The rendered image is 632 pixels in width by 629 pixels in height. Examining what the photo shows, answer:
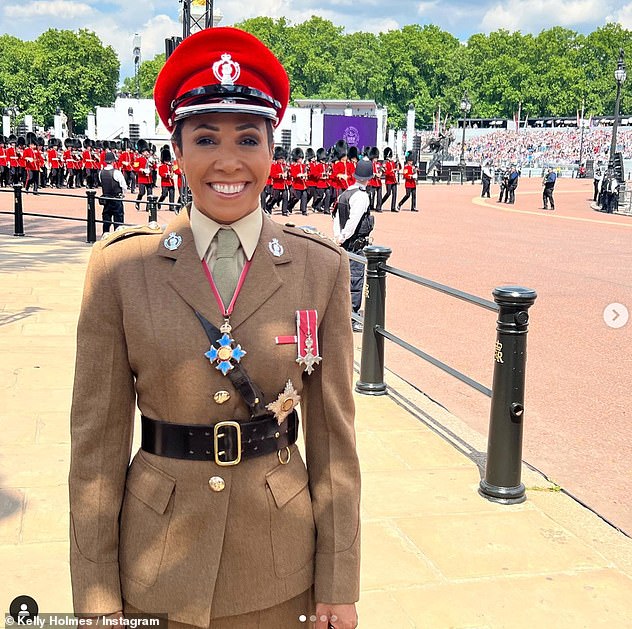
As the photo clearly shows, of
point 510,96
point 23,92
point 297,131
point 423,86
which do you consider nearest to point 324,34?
point 423,86

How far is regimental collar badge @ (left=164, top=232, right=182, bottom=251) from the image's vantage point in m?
1.73

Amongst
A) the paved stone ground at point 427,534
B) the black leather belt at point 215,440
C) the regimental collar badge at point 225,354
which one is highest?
the regimental collar badge at point 225,354

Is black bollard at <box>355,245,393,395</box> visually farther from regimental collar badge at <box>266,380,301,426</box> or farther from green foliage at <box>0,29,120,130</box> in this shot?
green foliage at <box>0,29,120,130</box>

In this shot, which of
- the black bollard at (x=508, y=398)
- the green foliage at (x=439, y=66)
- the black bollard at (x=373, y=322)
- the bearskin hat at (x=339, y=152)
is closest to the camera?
the black bollard at (x=508, y=398)

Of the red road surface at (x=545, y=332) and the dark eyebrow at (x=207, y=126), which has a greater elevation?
the dark eyebrow at (x=207, y=126)

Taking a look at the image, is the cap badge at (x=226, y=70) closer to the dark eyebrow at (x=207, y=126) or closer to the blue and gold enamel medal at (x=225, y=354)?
the dark eyebrow at (x=207, y=126)

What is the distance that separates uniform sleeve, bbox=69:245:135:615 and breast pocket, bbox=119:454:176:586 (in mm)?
26

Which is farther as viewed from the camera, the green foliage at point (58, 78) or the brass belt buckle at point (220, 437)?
the green foliage at point (58, 78)

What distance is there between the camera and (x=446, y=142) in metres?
70.2

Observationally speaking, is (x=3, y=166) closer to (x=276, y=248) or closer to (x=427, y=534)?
(x=427, y=534)

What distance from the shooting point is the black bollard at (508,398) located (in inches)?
167

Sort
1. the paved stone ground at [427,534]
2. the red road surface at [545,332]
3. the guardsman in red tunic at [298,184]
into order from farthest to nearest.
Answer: the guardsman in red tunic at [298,184]
the red road surface at [545,332]
the paved stone ground at [427,534]

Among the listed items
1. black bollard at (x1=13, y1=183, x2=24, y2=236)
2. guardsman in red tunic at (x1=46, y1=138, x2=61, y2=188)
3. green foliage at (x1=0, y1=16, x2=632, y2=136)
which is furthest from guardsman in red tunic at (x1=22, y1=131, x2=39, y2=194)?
green foliage at (x1=0, y1=16, x2=632, y2=136)

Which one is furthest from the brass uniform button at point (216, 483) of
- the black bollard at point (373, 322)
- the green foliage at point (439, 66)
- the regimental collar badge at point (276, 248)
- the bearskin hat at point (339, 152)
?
the green foliage at point (439, 66)
